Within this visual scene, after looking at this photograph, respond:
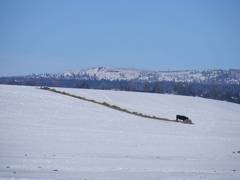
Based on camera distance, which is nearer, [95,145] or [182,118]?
[95,145]

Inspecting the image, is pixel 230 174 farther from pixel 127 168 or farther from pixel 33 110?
pixel 33 110

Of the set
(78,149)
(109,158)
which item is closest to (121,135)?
(78,149)

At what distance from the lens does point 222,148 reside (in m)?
35.2

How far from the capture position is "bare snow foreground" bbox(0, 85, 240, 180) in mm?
19844

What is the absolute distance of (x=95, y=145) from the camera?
3095 centimetres

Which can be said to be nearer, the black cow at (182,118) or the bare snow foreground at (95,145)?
the bare snow foreground at (95,145)

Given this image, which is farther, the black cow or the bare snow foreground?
the black cow

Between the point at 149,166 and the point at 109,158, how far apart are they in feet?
9.01

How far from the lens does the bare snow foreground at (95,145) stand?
19.8 m

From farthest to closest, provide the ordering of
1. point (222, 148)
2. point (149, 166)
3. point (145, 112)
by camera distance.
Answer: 1. point (145, 112)
2. point (222, 148)
3. point (149, 166)

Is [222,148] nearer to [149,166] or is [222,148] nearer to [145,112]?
[149,166]

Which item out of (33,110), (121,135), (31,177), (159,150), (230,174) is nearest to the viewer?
(31,177)

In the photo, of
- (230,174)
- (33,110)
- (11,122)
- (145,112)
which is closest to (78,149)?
(230,174)

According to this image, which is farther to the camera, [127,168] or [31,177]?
[127,168]
